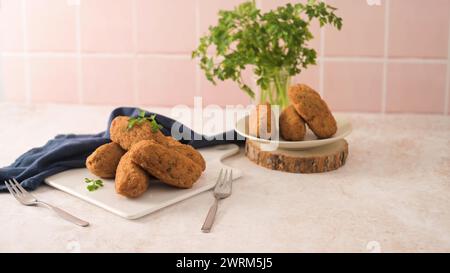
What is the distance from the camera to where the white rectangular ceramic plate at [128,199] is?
3.45 ft

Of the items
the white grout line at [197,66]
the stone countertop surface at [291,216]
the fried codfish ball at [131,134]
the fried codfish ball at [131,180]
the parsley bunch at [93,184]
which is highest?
the white grout line at [197,66]

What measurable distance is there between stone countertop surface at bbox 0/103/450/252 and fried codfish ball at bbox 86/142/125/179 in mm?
73

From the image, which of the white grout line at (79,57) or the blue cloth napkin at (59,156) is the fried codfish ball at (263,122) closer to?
the blue cloth napkin at (59,156)

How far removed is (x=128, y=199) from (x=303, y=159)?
1.26 feet

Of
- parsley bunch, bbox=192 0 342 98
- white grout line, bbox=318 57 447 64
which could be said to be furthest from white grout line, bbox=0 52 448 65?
parsley bunch, bbox=192 0 342 98

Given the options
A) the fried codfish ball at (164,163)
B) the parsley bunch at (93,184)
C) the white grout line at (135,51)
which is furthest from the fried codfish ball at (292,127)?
the white grout line at (135,51)

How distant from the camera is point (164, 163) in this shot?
1096 millimetres

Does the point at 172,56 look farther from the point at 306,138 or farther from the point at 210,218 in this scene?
the point at 210,218

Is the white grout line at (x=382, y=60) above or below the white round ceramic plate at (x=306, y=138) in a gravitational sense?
above

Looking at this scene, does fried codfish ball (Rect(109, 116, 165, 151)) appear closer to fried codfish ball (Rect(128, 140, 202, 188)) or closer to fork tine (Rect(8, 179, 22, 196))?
fried codfish ball (Rect(128, 140, 202, 188))

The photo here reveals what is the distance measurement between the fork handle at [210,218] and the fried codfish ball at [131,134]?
20cm
